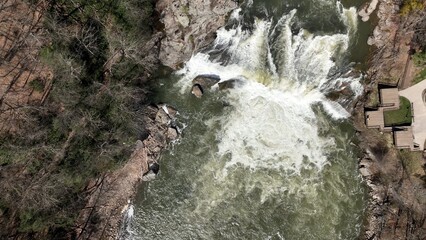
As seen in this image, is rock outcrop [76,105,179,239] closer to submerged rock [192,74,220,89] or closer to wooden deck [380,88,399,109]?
submerged rock [192,74,220,89]

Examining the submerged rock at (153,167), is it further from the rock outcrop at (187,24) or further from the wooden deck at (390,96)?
the wooden deck at (390,96)

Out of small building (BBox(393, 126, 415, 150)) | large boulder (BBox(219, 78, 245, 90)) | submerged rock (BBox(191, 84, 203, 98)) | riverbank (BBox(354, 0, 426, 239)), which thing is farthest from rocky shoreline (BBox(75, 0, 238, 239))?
small building (BBox(393, 126, 415, 150))

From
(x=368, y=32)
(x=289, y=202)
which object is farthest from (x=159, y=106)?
(x=368, y=32)

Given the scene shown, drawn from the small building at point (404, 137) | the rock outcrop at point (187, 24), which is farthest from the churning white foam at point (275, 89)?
the small building at point (404, 137)

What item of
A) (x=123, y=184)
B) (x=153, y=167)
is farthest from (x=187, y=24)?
(x=123, y=184)

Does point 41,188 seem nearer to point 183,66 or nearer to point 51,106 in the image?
point 51,106

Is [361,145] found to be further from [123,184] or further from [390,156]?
[123,184]
